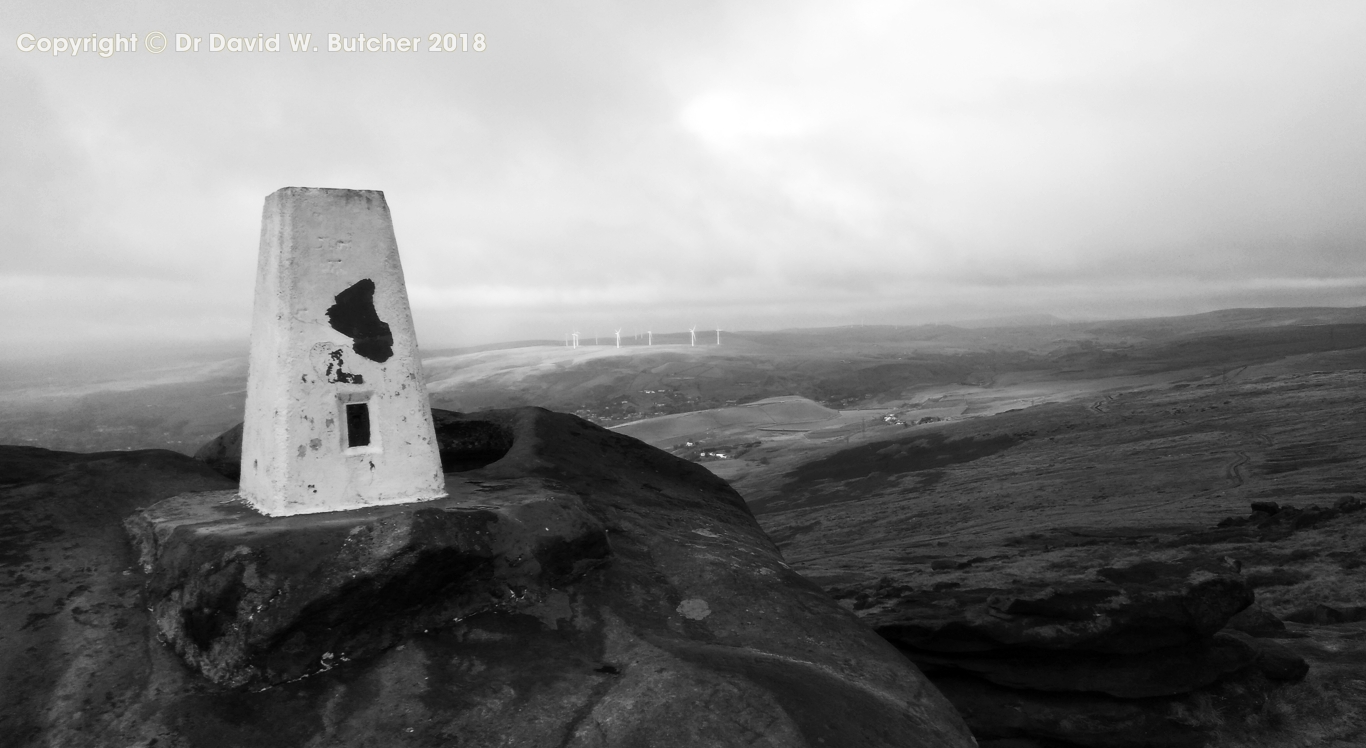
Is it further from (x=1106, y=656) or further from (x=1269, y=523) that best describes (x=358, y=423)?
(x=1269, y=523)

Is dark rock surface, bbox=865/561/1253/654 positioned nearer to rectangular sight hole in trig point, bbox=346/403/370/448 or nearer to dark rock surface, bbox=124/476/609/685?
dark rock surface, bbox=124/476/609/685

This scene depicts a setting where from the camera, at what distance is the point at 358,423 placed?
11.7 m

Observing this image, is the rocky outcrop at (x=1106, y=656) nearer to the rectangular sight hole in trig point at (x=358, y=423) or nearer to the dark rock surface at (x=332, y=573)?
the dark rock surface at (x=332, y=573)

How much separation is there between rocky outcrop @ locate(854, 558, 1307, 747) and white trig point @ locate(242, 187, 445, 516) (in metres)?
8.75

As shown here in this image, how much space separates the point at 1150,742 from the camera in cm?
1155

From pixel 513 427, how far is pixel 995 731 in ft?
34.7

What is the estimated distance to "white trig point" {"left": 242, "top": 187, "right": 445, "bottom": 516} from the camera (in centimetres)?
1089

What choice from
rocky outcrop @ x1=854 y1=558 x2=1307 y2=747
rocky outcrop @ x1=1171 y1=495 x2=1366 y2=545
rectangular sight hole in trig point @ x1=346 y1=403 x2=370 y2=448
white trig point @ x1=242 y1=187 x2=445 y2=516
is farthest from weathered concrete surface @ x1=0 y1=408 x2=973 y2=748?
rocky outcrop @ x1=1171 y1=495 x2=1366 y2=545

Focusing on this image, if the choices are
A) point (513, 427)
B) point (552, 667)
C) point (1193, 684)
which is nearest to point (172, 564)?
point (552, 667)

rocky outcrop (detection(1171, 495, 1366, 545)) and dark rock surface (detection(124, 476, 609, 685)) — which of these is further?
rocky outcrop (detection(1171, 495, 1366, 545))

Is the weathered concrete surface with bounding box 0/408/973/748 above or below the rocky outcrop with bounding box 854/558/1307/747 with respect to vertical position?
above

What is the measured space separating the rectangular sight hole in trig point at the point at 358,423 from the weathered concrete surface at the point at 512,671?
202cm

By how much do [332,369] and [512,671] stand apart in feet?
15.9

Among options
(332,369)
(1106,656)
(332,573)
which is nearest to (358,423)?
(332,369)
